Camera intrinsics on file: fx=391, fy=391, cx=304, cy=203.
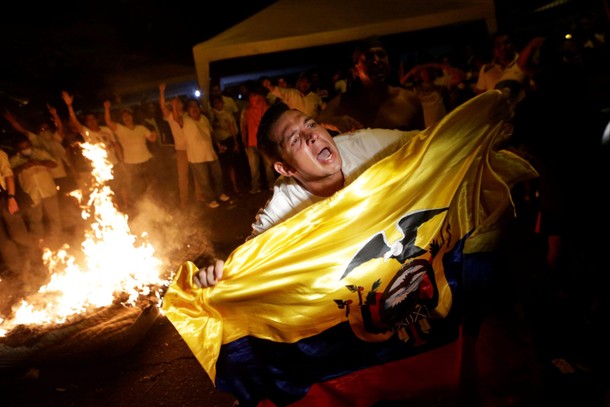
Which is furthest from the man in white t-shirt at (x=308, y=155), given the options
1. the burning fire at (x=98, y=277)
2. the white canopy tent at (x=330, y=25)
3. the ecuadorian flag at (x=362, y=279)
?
the white canopy tent at (x=330, y=25)

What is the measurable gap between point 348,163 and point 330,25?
8233mm

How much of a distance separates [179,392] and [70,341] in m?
1.34

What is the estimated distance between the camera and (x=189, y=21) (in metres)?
20.0

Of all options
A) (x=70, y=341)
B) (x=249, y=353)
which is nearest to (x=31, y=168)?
(x=70, y=341)

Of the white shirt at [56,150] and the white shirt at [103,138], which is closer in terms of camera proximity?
the white shirt at [56,150]

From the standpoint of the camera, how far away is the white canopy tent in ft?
31.8

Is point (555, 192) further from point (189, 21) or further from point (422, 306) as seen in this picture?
point (189, 21)

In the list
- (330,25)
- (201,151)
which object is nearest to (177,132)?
(201,151)

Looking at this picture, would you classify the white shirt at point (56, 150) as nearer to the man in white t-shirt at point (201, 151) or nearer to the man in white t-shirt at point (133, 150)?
the man in white t-shirt at point (133, 150)

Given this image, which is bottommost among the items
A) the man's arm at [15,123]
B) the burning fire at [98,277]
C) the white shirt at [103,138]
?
the burning fire at [98,277]

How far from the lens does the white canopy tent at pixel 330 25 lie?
382 inches

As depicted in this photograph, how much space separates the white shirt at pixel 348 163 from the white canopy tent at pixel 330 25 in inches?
298

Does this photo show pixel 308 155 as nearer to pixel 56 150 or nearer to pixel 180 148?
pixel 180 148

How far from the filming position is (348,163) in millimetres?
2996
